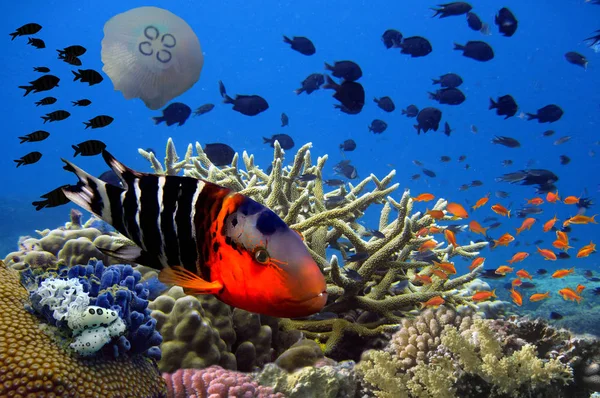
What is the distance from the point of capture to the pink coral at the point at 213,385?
225 centimetres

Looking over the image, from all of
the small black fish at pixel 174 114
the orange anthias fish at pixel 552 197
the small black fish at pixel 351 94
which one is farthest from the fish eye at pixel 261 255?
the orange anthias fish at pixel 552 197

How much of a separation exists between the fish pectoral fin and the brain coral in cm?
115

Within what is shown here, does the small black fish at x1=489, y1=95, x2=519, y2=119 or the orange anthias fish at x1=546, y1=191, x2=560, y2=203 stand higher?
the small black fish at x1=489, y1=95, x2=519, y2=119

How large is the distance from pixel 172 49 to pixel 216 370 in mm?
4529

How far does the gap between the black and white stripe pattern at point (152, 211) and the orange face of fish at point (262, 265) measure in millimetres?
89

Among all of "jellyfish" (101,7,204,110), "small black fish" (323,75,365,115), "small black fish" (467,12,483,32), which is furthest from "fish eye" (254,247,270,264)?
"small black fish" (467,12,483,32)

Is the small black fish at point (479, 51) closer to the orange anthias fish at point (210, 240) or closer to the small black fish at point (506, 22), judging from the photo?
the small black fish at point (506, 22)

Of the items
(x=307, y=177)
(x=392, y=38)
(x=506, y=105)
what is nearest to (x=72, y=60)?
(x=307, y=177)

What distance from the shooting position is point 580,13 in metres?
77.7

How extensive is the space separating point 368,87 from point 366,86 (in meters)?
1.17

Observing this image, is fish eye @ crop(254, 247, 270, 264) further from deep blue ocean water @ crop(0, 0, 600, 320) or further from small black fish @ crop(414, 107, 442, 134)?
deep blue ocean water @ crop(0, 0, 600, 320)

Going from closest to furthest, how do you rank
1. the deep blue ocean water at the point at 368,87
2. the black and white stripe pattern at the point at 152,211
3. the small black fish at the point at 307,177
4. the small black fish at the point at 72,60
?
the black and white stripe pattern at the point at 152,211, the small black fish at the point at 72,60, the small black fish at the point at 307,177, the deep blue ocean water at the point at 368,87

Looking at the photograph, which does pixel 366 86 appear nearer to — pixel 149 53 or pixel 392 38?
pixel 392 38

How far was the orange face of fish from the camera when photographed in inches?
A: 36.9
